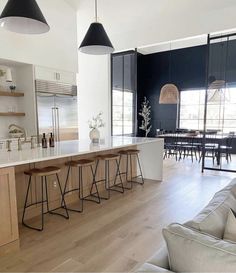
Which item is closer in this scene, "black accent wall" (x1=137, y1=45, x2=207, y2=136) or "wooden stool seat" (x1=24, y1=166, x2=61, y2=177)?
"wooden stool seat" (x1=24, y1=166, x2=61, y2=177)

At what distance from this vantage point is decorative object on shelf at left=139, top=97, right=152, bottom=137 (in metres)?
10.2

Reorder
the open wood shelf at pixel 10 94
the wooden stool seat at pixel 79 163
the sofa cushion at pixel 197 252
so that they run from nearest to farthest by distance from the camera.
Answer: the sofa cushion at pixel 197 252 < the wooden stool seat at pixel 79 163 < the open wood shelf at pixel 10 94

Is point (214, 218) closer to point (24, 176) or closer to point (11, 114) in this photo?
point (24, 176)

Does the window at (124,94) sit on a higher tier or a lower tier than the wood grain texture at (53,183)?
higher

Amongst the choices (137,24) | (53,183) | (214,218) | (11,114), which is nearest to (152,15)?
(137,24)

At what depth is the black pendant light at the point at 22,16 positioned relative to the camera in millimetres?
2389

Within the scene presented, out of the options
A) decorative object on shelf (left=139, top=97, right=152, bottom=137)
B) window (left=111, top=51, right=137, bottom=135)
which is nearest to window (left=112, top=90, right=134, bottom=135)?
window (left=111, top=51, right=137, bottom=135)

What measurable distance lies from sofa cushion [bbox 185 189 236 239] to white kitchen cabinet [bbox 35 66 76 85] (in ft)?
14.2

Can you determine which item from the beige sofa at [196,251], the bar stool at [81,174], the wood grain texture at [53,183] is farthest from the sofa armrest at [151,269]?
the bar stool at [81,174]

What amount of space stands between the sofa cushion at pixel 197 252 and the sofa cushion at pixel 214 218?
18 cm

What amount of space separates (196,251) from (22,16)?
252cm

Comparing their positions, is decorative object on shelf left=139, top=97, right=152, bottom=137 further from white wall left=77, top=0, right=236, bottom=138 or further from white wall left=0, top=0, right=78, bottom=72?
white wall left=0, top=0, right=78, bottom=72

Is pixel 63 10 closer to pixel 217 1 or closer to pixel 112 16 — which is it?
pixel 112 16

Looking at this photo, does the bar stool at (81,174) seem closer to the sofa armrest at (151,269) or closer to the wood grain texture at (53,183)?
the wood grain texture at (53,183)
